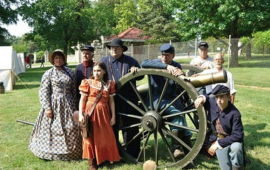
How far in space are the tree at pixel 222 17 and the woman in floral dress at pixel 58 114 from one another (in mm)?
16196

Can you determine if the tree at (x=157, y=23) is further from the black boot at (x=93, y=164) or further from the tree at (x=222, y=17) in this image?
the black boot at (x=93, y=164)

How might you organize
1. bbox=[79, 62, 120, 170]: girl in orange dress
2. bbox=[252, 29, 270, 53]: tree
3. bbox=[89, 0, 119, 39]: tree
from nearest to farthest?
bbox=[79, 62, 120, 170]: girl in orange dress, bbox=[252, 29, 270, 53]: tree, bbox=[89, 0, 119, 39]: tree

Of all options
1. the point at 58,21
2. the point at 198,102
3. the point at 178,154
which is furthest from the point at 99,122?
the point at 58,21

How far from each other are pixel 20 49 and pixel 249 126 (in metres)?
68.7

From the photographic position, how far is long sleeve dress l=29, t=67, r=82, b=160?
4.00 m

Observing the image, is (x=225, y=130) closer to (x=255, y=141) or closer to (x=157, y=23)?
(x=255, y=141)

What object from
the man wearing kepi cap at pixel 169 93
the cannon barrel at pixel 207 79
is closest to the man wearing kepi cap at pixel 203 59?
the man wearing kepi cap at pixel 169 93

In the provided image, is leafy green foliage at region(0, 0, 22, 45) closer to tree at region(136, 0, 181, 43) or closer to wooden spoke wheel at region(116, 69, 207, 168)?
tree at region(136, 0, 181, 43)

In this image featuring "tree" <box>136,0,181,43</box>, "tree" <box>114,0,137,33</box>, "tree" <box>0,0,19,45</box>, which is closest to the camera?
"tree" <box>0,0,19,45</box>

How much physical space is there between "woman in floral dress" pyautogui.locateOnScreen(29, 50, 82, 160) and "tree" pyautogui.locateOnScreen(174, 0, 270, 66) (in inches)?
638

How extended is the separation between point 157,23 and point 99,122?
29742mm

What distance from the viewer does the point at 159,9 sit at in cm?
3541

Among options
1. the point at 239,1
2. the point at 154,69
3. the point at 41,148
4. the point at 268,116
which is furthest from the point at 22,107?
the point at 239,1

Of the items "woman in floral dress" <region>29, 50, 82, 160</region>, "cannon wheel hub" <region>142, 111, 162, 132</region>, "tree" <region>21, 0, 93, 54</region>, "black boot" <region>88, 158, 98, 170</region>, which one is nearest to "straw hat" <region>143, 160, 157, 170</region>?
"cannon wheel hub" <region>142, 111, 162, 132</region>
